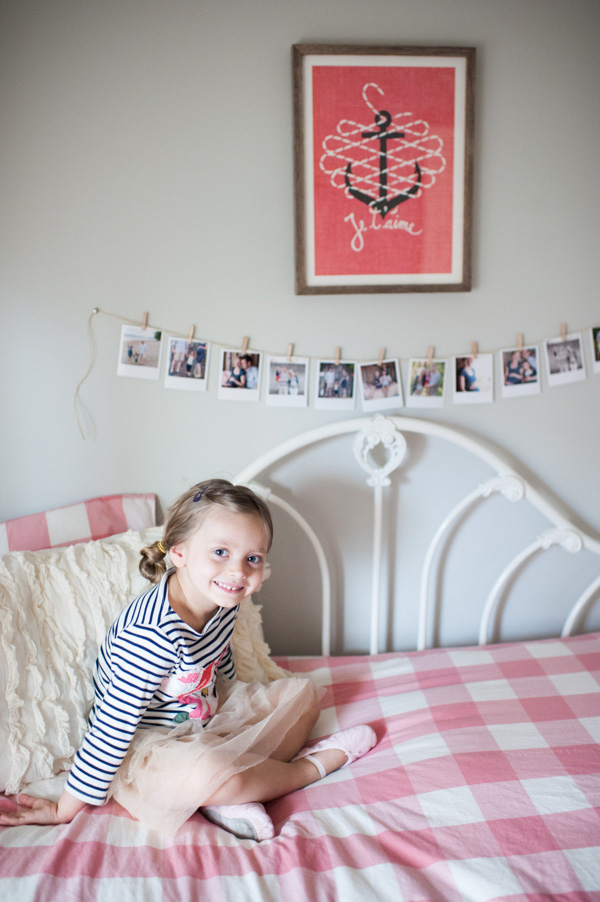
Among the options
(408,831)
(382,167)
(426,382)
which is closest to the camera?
(408,831)

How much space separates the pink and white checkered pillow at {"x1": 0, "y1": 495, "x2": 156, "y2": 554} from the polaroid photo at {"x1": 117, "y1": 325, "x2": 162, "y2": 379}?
28cm

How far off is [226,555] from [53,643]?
14.8 inches

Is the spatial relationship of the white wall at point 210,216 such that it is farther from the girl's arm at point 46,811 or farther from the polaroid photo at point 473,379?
the girl's arm at point 46,811

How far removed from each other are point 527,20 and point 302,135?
0.55 m

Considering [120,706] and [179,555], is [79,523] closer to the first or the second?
[179,555]

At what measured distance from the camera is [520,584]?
1.60 meters

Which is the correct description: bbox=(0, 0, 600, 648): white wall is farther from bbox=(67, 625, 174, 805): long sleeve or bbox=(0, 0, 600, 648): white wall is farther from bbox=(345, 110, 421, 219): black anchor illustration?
bbox=(67, 625, 174, 805): long sleeve

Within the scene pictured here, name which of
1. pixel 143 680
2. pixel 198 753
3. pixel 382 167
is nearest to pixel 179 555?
pixel 143 680

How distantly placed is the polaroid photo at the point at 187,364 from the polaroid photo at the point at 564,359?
2.63 ft

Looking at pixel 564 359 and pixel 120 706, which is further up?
pixel 564 359

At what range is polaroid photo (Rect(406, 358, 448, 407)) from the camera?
1445 mm

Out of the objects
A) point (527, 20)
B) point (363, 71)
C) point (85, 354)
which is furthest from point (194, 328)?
point (527, 20)

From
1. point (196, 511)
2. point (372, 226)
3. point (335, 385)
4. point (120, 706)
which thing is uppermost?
point (372, 226)

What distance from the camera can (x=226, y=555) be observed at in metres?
1.11
